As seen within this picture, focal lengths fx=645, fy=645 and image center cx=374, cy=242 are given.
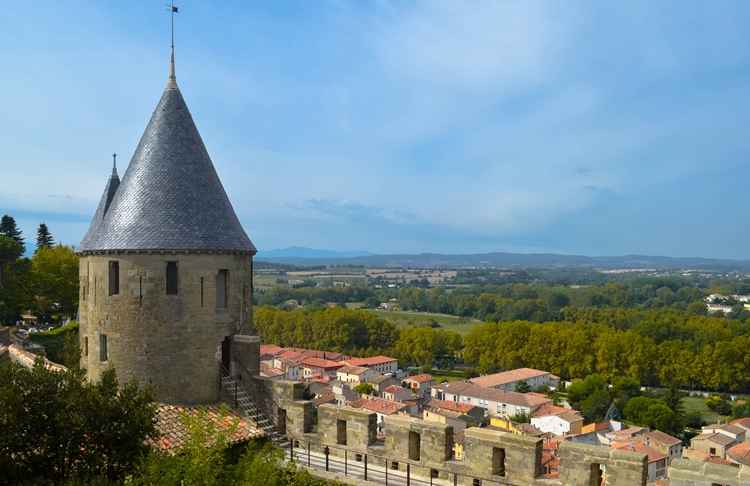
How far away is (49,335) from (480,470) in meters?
38.3

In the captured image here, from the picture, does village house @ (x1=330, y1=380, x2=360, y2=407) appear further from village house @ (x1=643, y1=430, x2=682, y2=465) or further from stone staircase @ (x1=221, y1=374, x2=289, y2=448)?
stone staircase @ (x1=221, y1=374, x2=289, y2=448)

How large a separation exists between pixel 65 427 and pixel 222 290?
5909mm

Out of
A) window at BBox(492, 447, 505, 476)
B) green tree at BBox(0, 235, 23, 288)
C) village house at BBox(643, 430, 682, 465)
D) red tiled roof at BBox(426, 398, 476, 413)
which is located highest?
green tree at BBox(0, 235, 23, 288)

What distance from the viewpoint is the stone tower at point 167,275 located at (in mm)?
16156

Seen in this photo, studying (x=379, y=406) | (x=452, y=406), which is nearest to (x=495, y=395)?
(x=452, y=406)

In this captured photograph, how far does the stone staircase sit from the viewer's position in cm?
1630

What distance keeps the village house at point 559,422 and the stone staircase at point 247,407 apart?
74.1 m

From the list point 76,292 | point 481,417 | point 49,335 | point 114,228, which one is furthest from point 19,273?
point 481,417

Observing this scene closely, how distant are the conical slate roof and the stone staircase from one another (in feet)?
11.7

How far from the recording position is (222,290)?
17.1m

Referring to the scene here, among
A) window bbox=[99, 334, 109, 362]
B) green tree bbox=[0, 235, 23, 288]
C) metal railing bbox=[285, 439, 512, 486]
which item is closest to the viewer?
metal railing bbox=[285, 439, 512, 486]

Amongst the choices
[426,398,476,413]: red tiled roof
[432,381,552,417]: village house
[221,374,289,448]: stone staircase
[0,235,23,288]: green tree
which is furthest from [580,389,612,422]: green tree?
[221,374,289,448]: stone staircase

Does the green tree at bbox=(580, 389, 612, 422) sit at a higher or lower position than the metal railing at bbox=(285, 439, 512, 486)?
lower

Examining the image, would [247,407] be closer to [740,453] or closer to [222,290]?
[222,290]
